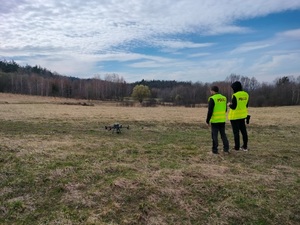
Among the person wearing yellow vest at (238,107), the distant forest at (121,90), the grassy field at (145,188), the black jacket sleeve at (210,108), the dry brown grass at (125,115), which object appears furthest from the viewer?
the distant forest at (121,90)

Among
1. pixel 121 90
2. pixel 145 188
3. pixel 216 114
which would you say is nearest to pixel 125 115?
pixel 216 114

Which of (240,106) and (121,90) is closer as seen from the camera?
(240,106)

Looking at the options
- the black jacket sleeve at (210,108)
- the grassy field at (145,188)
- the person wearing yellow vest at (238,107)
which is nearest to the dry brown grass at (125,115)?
the person wearing yellow vest at (238,107)

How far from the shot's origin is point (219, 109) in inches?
356

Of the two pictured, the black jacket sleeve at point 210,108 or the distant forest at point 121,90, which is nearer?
the black jacket sleeve at point 210,108

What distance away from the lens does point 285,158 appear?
29.1 feet

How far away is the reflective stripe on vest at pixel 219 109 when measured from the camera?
9.02 meters

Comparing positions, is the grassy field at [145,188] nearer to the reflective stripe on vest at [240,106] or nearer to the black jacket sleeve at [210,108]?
the black jacket sleeve at [210,108]

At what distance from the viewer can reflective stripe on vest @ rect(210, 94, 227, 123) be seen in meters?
9.02

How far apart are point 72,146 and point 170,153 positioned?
143 inches

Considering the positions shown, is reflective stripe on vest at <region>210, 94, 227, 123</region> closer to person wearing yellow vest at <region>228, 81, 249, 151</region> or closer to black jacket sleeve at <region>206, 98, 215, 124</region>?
black jacket sleeve at <region>206, 98, 215, 124</region>

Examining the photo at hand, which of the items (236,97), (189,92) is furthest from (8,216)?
(189,92)

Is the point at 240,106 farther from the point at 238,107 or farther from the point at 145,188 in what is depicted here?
the point at 145,188

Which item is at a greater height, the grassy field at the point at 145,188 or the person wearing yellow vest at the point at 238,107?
the person wearing yellow vest at the point at 238,107
